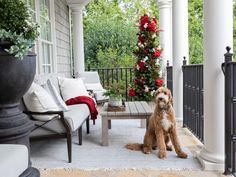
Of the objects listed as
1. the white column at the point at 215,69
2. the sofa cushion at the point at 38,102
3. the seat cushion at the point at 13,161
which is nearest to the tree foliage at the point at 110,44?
the sofa cushion at the point at 38,102

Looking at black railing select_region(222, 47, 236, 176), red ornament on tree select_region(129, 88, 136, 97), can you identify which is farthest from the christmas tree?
black railing select_region(222, 47, 236, 176)

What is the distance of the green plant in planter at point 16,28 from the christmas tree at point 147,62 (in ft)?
12.3

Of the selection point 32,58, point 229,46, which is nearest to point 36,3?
point 32,58

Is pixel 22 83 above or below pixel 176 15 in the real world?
below

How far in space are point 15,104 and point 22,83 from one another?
221 mm

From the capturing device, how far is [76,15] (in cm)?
749

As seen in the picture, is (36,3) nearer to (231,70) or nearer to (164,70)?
(164,70)

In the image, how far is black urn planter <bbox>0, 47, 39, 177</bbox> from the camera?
7.21 ft

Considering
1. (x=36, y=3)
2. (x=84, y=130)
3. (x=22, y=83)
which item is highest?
(x=36, y=3)

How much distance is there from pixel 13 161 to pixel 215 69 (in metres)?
1.89

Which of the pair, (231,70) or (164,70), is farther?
(164,70)

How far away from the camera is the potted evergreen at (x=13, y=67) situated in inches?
86.5

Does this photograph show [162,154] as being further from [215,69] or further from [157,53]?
[157,53]

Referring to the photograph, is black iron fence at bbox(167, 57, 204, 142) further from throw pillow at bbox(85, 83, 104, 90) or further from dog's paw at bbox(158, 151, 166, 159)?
throw pillow at bbox(85, 83, 104, 90)
